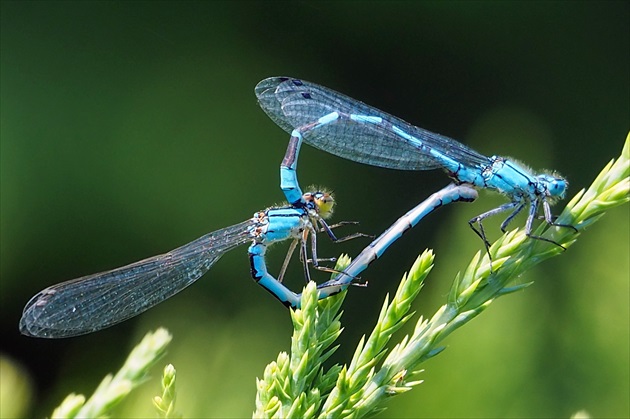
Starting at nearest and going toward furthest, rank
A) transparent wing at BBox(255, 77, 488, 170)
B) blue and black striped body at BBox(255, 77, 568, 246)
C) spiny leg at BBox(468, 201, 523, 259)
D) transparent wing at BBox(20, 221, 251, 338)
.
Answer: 1. transparent wing at BBox(20, 221, 251, 338)
2. spiny leg at BBox(468, 201, 523, 259)
3. blue and black striped body at BBox(255, 77, 568, 246)
4. transparent wing at BBox(255, 77, 488, 170)

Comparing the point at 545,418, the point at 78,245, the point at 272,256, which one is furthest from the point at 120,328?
the point at 545,418

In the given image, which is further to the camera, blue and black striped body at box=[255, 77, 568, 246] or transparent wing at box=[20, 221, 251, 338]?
blue and black striped body at box=[255, 77, 568, 246]

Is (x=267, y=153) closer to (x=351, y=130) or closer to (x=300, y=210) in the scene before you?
(x=351, y=130)

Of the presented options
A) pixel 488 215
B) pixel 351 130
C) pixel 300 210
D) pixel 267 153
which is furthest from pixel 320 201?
pixel 267 153

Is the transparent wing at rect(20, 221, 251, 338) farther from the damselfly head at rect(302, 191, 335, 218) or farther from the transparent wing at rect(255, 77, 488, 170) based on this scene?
the transparent wing at rect(255, 77, 488, 170)

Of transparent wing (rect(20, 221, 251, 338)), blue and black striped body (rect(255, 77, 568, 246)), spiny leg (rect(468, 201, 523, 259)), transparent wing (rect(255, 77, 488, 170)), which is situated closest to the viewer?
transparent wing (rect(20, 221, 251, 338))

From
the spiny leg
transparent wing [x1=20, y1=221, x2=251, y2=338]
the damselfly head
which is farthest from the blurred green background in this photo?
the damselfly head

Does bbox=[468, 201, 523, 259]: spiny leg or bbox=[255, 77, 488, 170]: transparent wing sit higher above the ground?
bbox=[255, 77, 488, 170]: transparent wing
